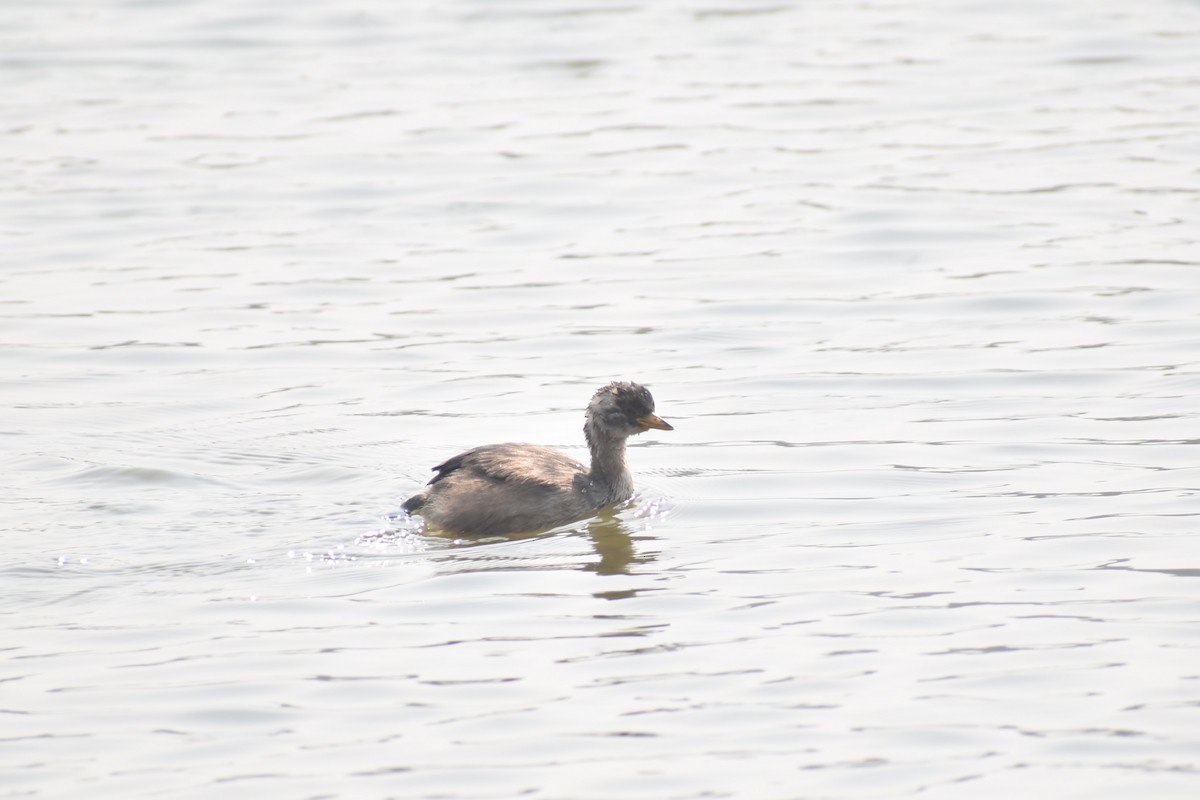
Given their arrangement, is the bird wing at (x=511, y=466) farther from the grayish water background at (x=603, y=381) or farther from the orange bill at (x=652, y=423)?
the orange bill at (x=652, y=423)

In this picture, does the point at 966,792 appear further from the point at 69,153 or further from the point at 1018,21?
the point at 1018,21

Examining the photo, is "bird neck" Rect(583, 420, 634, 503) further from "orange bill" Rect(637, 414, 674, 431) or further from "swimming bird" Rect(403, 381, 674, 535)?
"orange bill" Rect(637, 414, 674, 431)

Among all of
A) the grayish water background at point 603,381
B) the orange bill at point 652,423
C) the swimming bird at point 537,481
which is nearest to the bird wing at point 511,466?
the swimming bird at point 537,481

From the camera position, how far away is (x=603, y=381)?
13.2 meters

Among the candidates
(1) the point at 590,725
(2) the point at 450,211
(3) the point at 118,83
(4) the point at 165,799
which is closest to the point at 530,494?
(1) the point at 590,725

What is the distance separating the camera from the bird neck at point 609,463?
36.2 feet

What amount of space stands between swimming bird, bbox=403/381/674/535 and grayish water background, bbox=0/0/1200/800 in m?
0.22

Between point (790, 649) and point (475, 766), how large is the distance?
1.77 m

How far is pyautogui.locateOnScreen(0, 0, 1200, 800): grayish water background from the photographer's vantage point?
303 inches

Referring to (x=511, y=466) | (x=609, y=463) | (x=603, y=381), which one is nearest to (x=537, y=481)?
(x=511, y=466)

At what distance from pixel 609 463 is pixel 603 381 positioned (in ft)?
7.03

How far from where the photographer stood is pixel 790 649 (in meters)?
8.46

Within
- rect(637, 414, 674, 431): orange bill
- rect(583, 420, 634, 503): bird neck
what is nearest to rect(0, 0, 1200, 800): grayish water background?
rect(583, 420, 634, 503): bird neck

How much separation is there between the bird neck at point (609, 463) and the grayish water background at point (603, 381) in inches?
6.3
